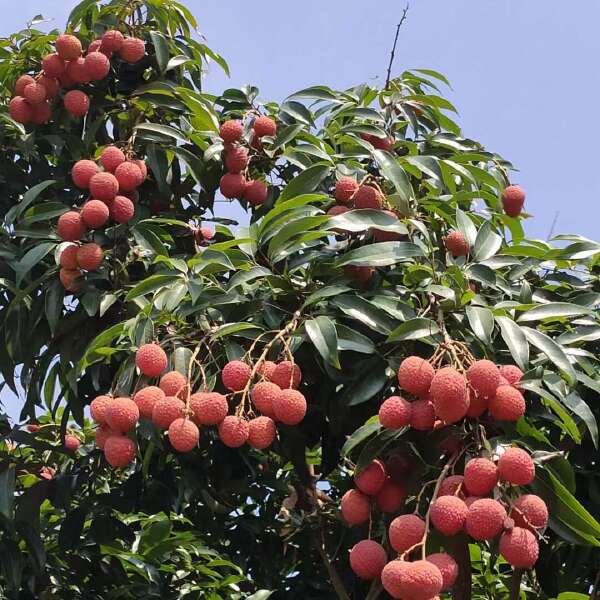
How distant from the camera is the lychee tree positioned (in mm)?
1676

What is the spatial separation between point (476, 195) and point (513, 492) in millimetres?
813

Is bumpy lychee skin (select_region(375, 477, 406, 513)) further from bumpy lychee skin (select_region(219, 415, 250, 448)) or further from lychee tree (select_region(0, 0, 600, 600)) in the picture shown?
bumpy lychee skin (select_region(219, 415, 250, 448))

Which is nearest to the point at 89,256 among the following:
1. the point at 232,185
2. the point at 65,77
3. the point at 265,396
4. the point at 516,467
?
the point at 232,185

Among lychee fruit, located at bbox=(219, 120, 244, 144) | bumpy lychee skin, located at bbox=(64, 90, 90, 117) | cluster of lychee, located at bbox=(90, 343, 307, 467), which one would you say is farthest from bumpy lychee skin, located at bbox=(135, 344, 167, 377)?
bumpy lychee skin, located at bbox=(64, 90, 90, 117)

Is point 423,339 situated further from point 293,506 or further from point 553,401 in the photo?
point 293,506

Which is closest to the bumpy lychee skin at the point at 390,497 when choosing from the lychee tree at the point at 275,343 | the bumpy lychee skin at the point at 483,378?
the lychee tree at the point at 275,343

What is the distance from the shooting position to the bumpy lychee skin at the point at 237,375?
178cm

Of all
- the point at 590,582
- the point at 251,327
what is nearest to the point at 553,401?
the point at 251,327

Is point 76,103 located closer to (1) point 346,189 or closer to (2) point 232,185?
(2) point 232,185

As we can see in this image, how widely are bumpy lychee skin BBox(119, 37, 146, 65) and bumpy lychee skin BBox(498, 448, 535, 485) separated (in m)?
1.68

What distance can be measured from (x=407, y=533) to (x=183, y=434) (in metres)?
0.39

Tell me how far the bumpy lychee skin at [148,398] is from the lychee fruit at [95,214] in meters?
0.65

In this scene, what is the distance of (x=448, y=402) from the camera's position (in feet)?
5.07

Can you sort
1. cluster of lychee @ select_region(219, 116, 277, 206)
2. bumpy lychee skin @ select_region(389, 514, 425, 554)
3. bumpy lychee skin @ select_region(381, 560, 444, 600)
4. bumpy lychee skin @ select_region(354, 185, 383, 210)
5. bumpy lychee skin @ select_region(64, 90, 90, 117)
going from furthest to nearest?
bumpy lychee skin @ select_region(64, 90, 90, 117) → cluster of lychee @ select_region(219, 116, 277, 206) → bumpy lychee skin @ select_region(354, 185, 383, 210) → bumpy lychee skin @ select_region(389, 514, 425, 554) → bumpy lychee skin @ select_region(381, 560, 444, 600)
